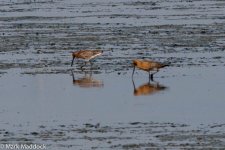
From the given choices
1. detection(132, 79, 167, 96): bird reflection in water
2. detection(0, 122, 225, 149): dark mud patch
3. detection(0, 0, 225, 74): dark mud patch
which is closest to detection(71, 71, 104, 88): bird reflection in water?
detection(132, 79, 167, 96): bird reflection in water

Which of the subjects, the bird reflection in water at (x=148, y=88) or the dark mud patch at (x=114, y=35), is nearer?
the bird reflection in water at (x=148, y=88)

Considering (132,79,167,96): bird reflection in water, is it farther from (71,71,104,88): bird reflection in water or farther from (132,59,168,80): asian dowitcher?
(71,71,104,88): bird reflection in water

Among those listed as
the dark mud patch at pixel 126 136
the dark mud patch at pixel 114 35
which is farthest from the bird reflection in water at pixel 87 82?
the dark mud patch at pixel 126 136

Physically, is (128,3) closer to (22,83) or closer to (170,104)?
(22,83)

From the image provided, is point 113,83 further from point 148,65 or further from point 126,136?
point 126,136

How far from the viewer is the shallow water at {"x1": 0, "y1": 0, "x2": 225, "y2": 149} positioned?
1605 centimetres

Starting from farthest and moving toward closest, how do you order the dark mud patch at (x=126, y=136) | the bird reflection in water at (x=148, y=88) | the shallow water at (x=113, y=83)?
the bird reflection in water at (x=148, y=88) → the shallow water at (x=113, y=83) → the dark mud patch at (x=126, y=136)

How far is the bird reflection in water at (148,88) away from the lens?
68.0 ft

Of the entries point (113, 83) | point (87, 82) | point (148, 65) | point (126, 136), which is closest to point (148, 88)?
point (113, 83)

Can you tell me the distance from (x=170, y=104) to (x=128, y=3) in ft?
95.5

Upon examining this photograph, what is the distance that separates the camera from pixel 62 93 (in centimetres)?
2089

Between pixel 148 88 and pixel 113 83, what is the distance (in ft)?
3.19

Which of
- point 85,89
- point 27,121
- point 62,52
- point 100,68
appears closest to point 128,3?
point 62,52

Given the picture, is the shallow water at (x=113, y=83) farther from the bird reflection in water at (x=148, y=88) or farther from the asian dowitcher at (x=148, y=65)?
the asian dowitcher at (x=148, y=65)
